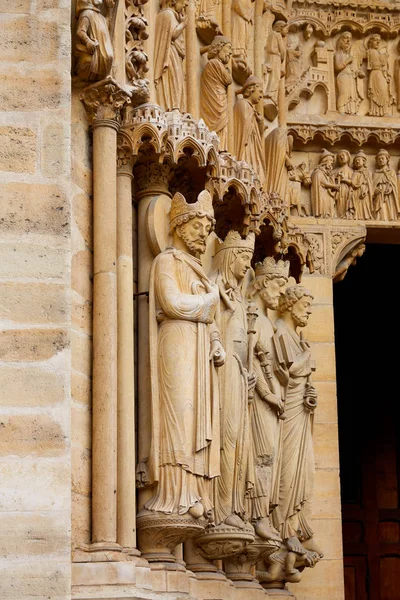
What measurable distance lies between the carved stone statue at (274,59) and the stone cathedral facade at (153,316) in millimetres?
28

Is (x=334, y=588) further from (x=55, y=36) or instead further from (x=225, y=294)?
(x=55, y=36)

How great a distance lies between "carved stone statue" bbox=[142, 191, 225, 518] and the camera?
9.34 metres

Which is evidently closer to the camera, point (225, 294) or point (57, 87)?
point (57, 87)

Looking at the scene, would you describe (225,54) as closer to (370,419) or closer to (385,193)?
(385,193)

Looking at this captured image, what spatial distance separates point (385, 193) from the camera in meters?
15.1

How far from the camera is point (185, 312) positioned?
955 centimetres

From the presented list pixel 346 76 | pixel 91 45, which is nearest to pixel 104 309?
pixel 91 45

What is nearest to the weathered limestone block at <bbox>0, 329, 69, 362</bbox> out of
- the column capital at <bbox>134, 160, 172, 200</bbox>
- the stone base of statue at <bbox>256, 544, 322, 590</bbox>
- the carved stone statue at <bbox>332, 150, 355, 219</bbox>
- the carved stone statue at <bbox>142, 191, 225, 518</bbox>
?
the carved stone statue at <bbox>142, 191, 225, 518</bbox>

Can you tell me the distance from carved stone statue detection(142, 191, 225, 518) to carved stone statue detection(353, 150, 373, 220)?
5.43 meters

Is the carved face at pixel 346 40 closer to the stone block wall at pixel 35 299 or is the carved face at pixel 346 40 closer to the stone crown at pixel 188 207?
the stone crown at pixel 188 207

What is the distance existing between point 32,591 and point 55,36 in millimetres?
3112

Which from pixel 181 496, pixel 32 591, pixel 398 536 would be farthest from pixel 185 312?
pixel 398 536

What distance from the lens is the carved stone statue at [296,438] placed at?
12609 mm

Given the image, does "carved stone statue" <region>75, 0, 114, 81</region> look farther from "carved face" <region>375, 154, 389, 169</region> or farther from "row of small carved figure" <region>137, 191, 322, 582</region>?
"carved face" <region>375, 154, 389, 169</region>
